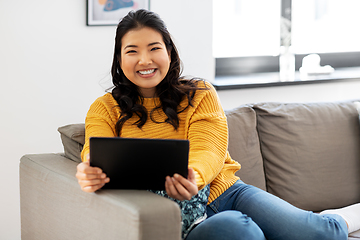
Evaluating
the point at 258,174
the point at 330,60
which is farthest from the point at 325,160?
the point at 330,60

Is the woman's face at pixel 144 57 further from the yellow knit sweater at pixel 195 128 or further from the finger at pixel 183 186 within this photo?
the finger at pixel 183 186

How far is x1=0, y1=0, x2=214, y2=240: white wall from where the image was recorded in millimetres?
2111

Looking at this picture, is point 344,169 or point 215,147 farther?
point 344,169

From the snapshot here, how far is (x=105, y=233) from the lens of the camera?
1.27m

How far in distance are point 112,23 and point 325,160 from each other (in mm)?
1227

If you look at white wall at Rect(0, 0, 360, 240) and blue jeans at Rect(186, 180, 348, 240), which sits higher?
white wall at Rect(0, 0, 360, 240)

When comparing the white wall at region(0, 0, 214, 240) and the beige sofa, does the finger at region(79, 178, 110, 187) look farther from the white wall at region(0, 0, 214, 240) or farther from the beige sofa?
the white wall at region(0, 0, 214, 240)

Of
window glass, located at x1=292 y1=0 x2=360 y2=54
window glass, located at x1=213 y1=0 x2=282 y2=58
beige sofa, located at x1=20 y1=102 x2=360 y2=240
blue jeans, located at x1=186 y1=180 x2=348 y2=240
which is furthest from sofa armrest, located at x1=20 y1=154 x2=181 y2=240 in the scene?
window glass, located at x1=292 y1=0 x2=360 y2=54

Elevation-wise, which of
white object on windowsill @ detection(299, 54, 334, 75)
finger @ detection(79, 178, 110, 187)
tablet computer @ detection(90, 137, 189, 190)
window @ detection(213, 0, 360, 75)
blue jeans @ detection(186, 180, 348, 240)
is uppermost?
window @ detection(213, 0, 360, 75)

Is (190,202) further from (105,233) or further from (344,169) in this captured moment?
(344,169)

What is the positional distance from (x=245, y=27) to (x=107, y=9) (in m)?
1.09

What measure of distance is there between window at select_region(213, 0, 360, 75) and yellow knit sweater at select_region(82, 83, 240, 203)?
140cm

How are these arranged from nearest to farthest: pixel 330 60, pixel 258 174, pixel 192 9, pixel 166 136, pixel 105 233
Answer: pixel 105 233 < pixel 166 136 < pixel 258 174 < pixel 192 9 < pixel 330 60

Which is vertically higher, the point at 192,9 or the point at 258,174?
the point at 192,9
